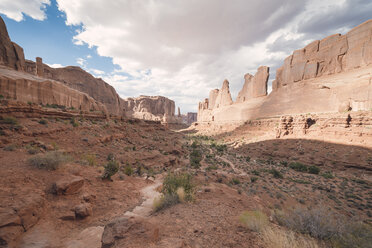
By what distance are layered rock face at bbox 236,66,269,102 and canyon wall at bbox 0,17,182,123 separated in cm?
A: 4644

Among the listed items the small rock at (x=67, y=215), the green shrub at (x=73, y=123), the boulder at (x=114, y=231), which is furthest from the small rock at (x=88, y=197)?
the green shrub at (x=73, y=123)

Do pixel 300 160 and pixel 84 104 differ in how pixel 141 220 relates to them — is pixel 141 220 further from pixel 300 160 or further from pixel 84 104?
pixel 84 104

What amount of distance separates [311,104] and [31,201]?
149ft

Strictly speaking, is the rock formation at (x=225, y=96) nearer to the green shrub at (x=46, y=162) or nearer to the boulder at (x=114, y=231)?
the green shrub at (x=46, y=162)

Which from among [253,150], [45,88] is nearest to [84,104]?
[45,88]

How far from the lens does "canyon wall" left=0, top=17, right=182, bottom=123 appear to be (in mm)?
13044

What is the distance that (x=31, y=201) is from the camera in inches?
134

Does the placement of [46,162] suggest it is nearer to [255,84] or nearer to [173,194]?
[173,194]

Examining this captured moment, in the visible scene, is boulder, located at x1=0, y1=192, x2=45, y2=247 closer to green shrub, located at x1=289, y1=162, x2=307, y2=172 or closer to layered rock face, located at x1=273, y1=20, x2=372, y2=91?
green shrub, located at x1=289, y1=162, x2=307, y2=172

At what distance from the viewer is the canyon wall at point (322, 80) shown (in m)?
25.9

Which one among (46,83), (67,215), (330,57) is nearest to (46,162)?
(67,215)

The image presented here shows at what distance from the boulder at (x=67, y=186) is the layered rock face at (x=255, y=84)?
53.6 metres

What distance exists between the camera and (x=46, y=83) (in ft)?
51.5

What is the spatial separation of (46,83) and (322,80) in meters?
52.7
